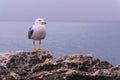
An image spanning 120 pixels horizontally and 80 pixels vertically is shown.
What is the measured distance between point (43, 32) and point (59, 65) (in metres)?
6.98

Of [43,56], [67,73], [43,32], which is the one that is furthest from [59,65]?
[43,32]

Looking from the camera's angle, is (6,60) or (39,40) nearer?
(6,60)

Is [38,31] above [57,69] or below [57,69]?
above

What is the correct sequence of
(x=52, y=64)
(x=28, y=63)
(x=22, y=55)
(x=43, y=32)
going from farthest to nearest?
(x=43, y=32) → (x=22, y=55) → (x=28, y=63) → (x=52, y=64)

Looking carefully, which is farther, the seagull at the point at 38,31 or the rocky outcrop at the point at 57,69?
the seagull at the point at 38,31

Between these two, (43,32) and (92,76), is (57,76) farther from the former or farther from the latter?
(43,32)

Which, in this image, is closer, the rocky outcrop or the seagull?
the rocky outcrop

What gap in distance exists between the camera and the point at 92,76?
8.37 meters

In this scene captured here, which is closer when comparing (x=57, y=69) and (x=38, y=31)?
(x=57, y=69)

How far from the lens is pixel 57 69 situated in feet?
28.5

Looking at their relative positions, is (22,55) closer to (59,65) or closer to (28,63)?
(28,63)

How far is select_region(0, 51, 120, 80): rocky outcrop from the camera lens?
Answer: 8.35 m

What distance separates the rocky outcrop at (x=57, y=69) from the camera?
835 cm

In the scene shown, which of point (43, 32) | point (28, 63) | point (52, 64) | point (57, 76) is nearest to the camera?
point (57, 76)
